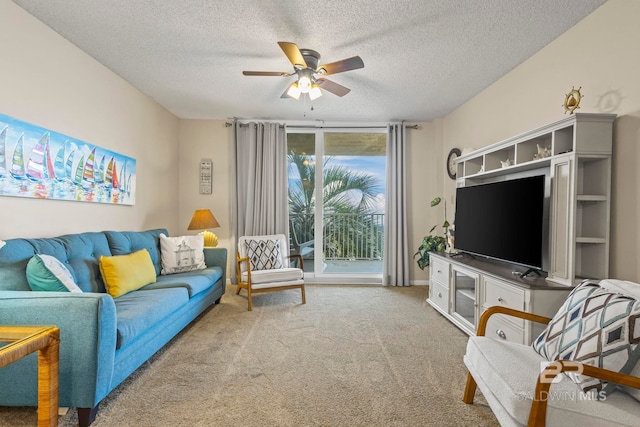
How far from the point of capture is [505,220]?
8.49 feet

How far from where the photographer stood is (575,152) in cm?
200

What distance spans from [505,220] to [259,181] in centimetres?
318

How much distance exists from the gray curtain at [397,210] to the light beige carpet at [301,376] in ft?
4.09

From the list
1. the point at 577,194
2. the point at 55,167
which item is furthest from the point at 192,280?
the point at 577,194

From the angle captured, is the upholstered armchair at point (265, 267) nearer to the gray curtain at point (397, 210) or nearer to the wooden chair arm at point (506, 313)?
the gray curtain at point (397, 210)

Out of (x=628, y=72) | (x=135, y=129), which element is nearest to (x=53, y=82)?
(x=135, y=129)

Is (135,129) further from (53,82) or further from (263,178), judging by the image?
(263,178)

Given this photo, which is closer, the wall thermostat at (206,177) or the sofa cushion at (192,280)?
the sofa cushion at (192,280)

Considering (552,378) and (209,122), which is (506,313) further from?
(209,122)

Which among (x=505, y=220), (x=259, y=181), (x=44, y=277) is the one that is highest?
(x=259, y=181)

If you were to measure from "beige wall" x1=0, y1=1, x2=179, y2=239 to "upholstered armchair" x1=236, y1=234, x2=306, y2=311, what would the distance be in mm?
1319

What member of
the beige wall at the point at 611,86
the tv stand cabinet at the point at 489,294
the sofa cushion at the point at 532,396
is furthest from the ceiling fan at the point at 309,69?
the sofa cushion at the point at 532,396

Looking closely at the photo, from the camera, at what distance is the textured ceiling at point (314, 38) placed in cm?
215

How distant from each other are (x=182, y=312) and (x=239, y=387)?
39.8 inches
